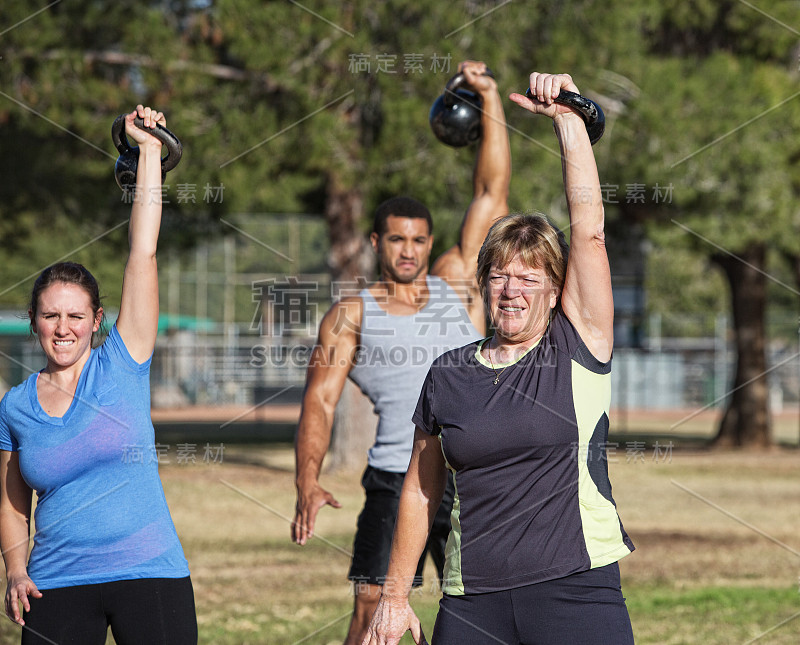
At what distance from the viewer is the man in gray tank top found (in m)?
4.78

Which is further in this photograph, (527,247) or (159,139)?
(159,139)

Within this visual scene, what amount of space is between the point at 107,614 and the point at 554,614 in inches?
55.4

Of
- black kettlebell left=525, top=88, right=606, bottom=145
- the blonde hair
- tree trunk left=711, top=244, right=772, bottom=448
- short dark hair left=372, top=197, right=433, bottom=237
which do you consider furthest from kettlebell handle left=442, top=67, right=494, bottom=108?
tree trunk left=711, top=244, right=772, bottom=448

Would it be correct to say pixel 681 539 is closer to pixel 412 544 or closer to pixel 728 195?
pixel 728 195

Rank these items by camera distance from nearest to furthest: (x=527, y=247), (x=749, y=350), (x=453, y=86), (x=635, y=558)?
(x=527, y=247) → (x=453, y=86) → (x=635, y=558) → (x=749, y=350)

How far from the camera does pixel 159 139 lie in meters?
3.46

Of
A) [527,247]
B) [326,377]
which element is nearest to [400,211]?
[326,377]

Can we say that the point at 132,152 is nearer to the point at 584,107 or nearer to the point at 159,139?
the point at 159,139

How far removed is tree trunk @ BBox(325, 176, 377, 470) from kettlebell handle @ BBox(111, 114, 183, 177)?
11.9 m

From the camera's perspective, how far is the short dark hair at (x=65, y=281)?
131 inches

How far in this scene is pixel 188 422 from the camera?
3055 cm

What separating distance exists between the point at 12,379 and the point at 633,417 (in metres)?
20.2

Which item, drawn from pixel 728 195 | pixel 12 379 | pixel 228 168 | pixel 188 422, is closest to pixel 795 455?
pixel 728 195

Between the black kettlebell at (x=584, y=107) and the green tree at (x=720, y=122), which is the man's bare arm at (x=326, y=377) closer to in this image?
the black kettlebell at (x=584, y=107)
